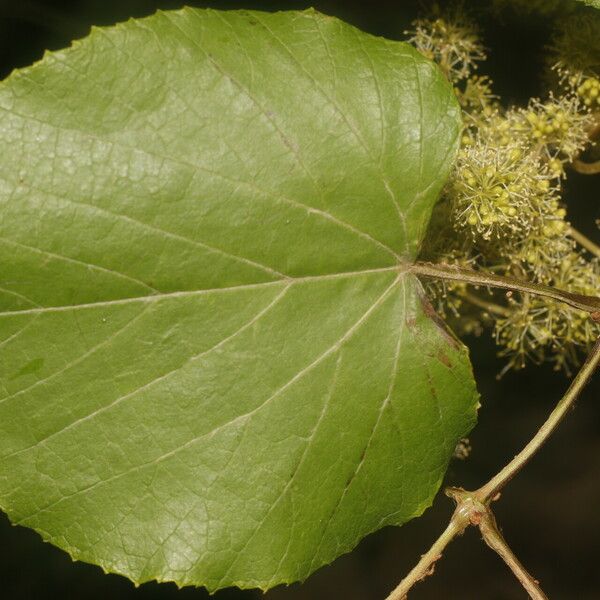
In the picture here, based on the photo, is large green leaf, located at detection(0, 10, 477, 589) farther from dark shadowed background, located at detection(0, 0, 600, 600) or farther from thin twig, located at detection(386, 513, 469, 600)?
dark shadowed background, located at detection(0, 0, 600, 600)

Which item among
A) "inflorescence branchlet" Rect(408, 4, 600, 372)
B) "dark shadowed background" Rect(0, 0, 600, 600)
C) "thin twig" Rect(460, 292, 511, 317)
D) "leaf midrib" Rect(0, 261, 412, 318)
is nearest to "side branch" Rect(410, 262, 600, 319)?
"leaf midrib" Rect(0, 261, 412, 318)

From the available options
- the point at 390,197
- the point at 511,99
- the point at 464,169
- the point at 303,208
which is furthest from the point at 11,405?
the point at 511,99

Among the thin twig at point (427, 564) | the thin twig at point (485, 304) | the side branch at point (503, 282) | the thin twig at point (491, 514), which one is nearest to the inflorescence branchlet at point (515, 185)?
the thin twig at point (485, 304)

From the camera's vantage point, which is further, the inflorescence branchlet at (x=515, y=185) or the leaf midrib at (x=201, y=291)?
the inflorescence branchlet at (x=515, y=185)

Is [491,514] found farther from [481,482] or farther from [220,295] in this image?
[481,482]

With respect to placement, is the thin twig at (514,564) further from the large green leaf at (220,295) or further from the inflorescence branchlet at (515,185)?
the inflorescence branchlet at (515,185)
